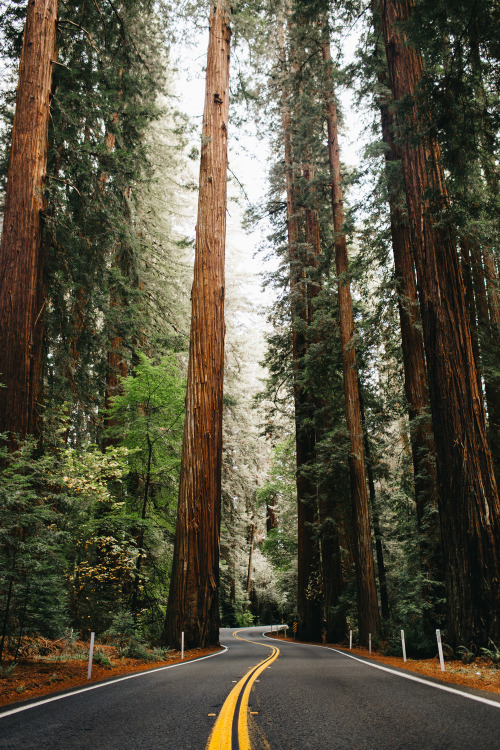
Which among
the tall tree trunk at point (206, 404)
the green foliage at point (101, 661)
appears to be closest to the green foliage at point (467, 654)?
the tall tree trunk at point (206, 404)

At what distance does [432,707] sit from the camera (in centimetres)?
416

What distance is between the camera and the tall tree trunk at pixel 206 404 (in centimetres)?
963

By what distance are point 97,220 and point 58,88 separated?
9.44ft

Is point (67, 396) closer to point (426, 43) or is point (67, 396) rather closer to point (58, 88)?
point (58, 88)

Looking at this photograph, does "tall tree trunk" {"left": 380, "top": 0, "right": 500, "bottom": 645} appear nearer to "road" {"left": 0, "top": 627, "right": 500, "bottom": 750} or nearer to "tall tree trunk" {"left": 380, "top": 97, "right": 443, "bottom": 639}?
"tall tree trunk" {"left": 380, "top": 97, "right": 443, "bottom": 639}

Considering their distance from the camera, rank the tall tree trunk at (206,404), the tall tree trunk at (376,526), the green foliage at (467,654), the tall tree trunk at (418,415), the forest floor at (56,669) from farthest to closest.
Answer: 1. the tall tree trunk at (376,526)
2. the tall tree trunk at (418,415)
3. the tall tree trunk at (206,404)
4. the green foliage at (467,654)
5. the forest floor at (56,669)

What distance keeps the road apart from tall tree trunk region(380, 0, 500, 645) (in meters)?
1.80

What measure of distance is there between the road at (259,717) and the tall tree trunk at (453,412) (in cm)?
180

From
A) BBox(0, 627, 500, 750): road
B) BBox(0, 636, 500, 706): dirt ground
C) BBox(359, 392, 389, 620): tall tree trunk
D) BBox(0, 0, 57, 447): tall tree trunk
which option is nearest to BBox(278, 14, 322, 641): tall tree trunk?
BBox(359, 392, 389, 620): tall tree trunk

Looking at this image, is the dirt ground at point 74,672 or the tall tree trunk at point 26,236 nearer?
the dirt ground at point 74,672

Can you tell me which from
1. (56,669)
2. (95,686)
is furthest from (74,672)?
(95,686)

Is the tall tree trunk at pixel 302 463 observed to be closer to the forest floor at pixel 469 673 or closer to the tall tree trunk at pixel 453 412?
the tall tree trunk at pixel 453 412

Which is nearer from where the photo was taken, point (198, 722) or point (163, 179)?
point (198, 722)

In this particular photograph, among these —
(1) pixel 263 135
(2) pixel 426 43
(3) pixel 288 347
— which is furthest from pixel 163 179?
(2) pixel 426 43
